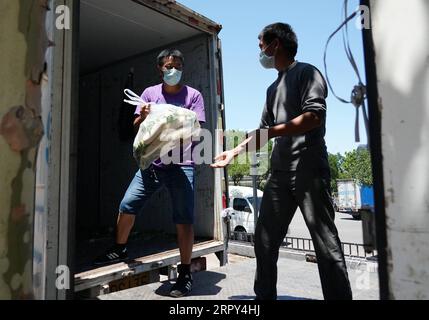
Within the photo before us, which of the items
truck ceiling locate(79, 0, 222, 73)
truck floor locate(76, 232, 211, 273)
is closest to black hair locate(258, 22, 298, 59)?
truck ceiling locate(79, 0, 222, 73)

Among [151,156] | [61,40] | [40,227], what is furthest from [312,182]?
[61,40]

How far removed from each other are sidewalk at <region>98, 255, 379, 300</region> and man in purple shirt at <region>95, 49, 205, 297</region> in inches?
8.3

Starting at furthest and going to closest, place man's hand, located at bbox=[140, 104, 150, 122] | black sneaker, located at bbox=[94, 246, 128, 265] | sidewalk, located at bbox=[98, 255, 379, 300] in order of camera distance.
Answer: black sneaker, located at bbox=[94, 246, 128, 265] → man's hand, located at bbox=[140, 104, 150, 122] → sidewalk, located at bbox=[98, 255, 379, 300]

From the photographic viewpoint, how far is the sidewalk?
8.81 feet

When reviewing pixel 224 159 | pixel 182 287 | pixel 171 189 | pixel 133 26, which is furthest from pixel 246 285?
pixel 133 26

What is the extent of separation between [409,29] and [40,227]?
178 cm

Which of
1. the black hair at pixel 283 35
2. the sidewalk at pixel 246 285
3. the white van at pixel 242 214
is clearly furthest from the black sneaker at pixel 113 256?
the white van at pixel 242 214

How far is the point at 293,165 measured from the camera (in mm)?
2234

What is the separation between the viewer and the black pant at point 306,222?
6.61 feet

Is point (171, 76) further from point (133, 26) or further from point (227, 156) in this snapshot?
point (133, 26)

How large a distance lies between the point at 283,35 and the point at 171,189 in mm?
1525

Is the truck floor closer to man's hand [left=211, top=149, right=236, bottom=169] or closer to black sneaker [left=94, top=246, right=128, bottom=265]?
black sneaker [left=94, top=246, right=128, bottom=265]

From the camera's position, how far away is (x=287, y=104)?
2.32m
